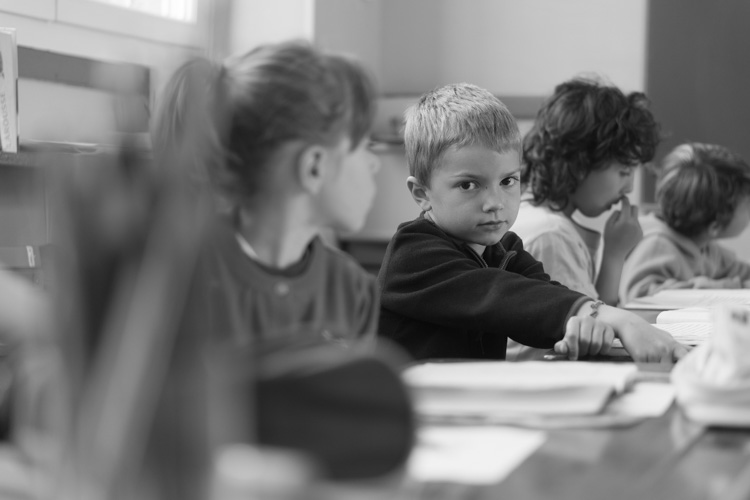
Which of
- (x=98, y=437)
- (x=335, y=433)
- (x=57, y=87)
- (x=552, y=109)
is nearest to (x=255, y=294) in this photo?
(x=335, y=433)

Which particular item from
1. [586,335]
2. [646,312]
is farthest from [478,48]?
[586,335]

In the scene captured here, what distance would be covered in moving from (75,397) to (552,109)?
6.46ft

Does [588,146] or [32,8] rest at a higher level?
[32,8]

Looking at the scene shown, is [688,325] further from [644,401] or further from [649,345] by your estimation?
[644,401]

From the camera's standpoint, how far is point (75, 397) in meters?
0.32

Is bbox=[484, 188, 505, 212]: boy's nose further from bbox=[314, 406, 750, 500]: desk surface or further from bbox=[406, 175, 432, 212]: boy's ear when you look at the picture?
bbox=[314, 406, 750, 500]: desk surface

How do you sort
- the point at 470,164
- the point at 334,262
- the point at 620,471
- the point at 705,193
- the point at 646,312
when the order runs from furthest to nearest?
the point at 705,193
the point at 646,312
the point at 470,164
the point at 334,262
the point at 620,471

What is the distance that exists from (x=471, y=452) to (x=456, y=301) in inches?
28.4

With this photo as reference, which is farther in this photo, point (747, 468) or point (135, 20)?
point (135, 20)

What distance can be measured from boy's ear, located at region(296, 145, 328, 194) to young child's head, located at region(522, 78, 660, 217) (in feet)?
4.72

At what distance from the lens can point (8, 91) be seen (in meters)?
2.45

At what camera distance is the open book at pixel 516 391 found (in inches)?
28.5

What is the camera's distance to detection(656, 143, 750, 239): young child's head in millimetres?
2885

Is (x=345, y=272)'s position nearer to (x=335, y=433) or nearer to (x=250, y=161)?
(x=250, y=161)
